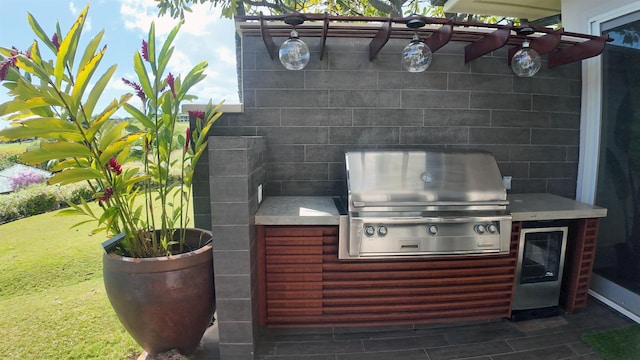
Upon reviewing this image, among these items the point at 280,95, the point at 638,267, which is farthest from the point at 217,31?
the point at 638,267

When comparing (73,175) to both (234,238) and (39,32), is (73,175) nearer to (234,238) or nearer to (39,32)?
(39,32)

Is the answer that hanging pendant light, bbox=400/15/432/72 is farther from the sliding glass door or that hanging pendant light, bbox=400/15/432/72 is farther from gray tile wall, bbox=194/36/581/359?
the sliding glass door

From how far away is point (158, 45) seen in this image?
6.59 ft

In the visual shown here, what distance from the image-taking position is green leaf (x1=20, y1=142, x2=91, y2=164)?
5.59ft

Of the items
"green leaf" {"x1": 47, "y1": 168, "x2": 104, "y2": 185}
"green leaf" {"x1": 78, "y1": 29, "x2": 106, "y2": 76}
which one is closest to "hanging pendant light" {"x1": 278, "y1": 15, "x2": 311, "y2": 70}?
"green leaf" {"x1": 78, "y1": 29, "x2": 106, "y2": 76}

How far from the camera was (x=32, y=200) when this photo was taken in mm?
6434

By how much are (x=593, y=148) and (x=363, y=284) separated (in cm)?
259

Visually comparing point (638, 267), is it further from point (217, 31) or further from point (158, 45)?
point (217, 31)

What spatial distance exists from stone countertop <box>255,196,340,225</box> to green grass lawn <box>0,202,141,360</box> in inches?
51.3

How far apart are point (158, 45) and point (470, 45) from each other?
249cm

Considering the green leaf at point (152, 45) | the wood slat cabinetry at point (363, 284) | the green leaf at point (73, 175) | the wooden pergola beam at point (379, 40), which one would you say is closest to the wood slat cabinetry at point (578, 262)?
the wood slat cabinetry at point (363, 284)

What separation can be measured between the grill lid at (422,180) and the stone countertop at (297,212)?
0.20 m

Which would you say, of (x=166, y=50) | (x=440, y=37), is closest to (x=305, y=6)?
(x=440, y=37)

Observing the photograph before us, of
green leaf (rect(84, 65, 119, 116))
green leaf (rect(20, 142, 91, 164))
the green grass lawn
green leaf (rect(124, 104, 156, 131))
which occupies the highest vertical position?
green leaf (rect(84, 65, 119, 116))
